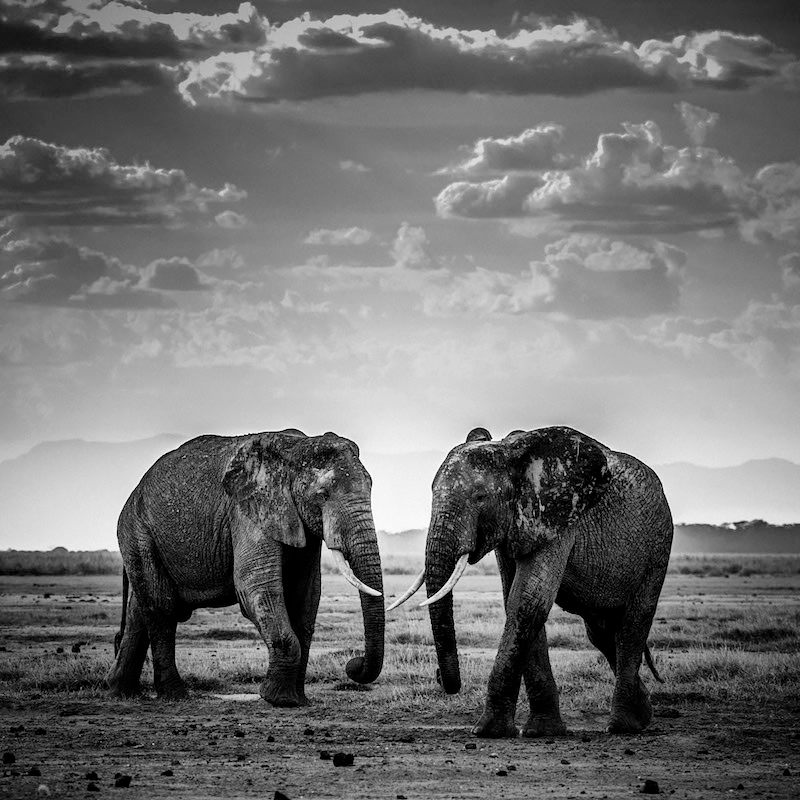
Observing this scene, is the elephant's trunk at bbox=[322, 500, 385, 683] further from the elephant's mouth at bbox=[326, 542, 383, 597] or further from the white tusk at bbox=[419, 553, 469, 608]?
the white tusk at bbox=[419, 553, 469, 608]

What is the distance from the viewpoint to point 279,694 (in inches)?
764

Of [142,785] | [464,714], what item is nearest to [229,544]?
[464,714]

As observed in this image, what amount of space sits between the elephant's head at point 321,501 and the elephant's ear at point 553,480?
288cm

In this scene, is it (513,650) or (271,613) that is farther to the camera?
(271,613)

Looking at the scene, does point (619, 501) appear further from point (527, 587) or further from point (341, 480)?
point (341, 480)

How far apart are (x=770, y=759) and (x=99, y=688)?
11223 millimetres

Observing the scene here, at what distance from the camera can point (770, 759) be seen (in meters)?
15.2

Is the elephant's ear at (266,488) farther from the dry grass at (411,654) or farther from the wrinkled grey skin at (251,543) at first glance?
the dry grass at (411,654)

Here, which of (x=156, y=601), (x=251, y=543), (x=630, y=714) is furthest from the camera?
(x=156, y=601)

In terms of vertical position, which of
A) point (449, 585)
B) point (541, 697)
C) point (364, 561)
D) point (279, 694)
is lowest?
point (279, 694)

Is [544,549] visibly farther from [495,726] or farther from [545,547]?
[495,726]

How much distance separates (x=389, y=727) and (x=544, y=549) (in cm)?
298

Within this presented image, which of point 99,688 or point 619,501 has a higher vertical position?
point 619,501

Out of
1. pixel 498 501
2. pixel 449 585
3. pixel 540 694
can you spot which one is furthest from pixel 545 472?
pixel 540 694
